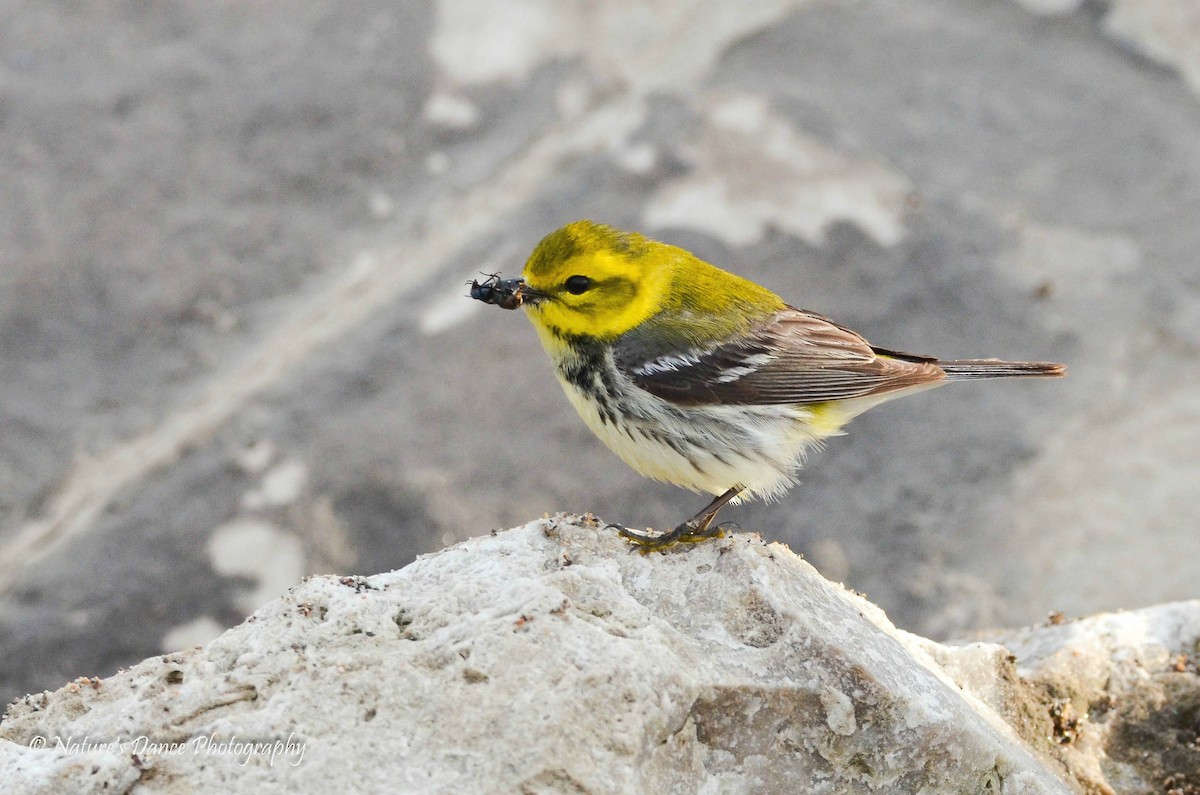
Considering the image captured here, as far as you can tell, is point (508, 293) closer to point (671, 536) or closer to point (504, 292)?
point (504, 292)

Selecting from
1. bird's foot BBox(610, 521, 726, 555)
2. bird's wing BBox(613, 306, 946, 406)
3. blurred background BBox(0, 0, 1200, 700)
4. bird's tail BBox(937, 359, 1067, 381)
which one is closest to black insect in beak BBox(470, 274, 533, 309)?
bird's wing BBox(613, 306, 946, 406)

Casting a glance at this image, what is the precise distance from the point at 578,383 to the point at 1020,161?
3.70 m

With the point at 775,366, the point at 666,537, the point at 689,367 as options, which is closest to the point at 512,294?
the point at 689,367

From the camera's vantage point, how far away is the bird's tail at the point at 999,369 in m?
4.18

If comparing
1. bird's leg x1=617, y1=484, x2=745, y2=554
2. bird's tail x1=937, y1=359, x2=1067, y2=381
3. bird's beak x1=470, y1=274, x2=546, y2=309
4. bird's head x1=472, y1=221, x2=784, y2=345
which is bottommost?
bird's tail x1=937, y1=359, x2=1067, y2=381

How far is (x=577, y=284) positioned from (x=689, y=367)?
0.43 metres

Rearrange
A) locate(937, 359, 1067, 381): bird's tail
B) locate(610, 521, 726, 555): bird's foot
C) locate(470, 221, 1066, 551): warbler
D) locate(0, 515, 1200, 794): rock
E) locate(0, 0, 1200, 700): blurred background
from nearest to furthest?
1. locate(0, 515, 1200, 794): rock
2. locate(610, 521, 726, 555): bird's foot
3. locate(470, 221, 1066, 551): warbler
4. locate(937, 359, 1067, 381): bird's tail
5. locate(0, 0, 1200, 700): blurred background

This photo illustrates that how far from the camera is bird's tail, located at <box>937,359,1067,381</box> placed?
164 inches

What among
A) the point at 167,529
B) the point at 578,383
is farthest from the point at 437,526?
the point at 578,383

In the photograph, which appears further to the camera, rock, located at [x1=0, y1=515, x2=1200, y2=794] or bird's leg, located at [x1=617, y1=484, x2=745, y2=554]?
bird's leg, located at [x1=617, y1=484, x2=745, y2=554]

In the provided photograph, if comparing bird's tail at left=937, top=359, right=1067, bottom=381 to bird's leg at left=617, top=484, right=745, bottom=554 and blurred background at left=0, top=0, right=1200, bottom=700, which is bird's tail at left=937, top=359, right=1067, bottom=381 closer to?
bird's leg at left=617, top=484, right=745, bottom=554

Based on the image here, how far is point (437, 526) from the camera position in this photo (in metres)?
5.35

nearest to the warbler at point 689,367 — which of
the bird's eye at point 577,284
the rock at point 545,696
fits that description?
the bird's eye at point 577,284

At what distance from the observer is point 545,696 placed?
257cm
